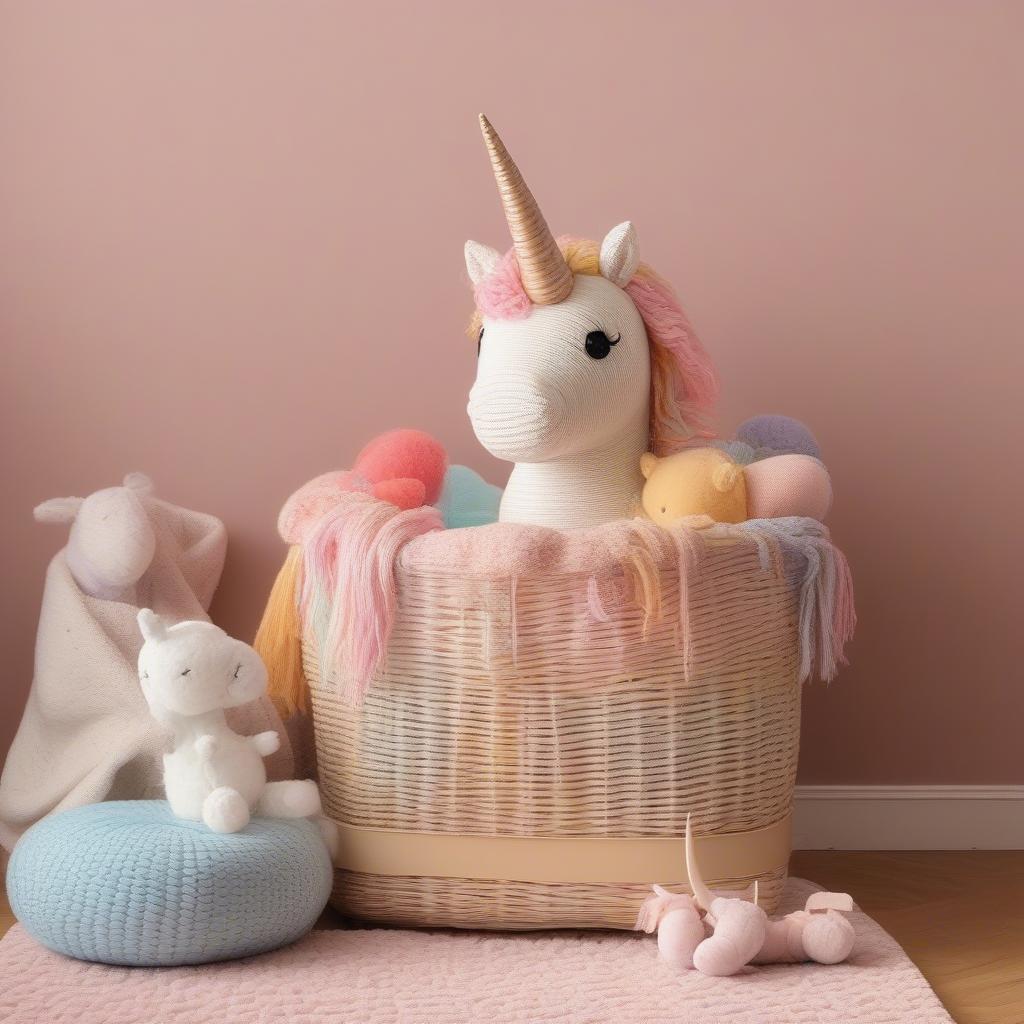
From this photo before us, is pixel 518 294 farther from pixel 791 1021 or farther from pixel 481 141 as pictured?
pixel 791 1021

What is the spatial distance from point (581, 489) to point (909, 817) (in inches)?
30.7

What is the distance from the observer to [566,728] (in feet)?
4.72

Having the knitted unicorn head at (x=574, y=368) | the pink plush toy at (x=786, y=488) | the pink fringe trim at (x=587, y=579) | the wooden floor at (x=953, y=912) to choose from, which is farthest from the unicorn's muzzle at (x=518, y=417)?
the wooden floor at (x=953, y=912)

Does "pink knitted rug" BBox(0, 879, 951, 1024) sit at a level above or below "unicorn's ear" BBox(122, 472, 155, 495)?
below

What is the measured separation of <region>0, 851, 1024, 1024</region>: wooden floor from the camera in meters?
1.37

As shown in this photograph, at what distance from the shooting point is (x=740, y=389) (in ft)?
6.32

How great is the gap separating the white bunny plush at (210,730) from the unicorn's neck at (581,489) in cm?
37

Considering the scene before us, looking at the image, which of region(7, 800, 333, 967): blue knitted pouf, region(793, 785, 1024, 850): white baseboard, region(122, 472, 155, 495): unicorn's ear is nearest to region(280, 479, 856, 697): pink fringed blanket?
region(7, 800, 333, 967): blue knitted pouf

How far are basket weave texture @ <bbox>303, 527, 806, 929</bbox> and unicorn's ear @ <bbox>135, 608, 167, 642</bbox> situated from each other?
0.20m

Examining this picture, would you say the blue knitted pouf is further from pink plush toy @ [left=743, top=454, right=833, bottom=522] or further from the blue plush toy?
pink plush toy @ [left=743, top=454, right=833, bottom=522]

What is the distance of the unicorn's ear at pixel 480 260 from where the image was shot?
5.25 feet

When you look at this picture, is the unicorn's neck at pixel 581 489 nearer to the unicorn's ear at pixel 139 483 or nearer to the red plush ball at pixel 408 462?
the red plush ball at pixel 408 462

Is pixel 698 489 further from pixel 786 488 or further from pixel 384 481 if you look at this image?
pixel 384 481

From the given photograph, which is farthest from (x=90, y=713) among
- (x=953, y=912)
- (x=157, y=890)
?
(x=953, y=912)
